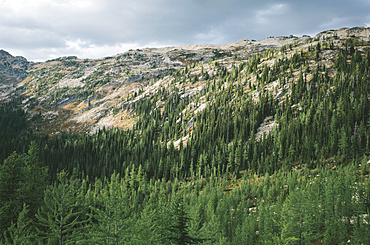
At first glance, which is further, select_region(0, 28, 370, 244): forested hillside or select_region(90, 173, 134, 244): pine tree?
select_region(0, 28, 370, 244): forested hillside

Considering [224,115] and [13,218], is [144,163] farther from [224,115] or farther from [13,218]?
[13,218]

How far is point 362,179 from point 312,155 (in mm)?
34410

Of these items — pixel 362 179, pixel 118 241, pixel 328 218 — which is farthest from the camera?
pixel 362 179

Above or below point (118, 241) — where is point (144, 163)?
below

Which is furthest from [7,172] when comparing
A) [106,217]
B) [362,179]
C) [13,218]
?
[362,179]

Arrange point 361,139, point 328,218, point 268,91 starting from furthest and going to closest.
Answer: point 268,91, point 361,139, point 328,218

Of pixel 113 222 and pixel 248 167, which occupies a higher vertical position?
pixel 113 222

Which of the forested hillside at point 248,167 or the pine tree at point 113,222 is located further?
the forested hillside at point 248,167

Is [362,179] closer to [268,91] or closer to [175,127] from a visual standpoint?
[268,91]

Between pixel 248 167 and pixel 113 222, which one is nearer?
pixel 113 222

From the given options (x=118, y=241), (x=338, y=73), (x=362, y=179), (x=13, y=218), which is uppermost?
(x=338, y=73)

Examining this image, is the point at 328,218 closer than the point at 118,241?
No

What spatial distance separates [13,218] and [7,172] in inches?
238

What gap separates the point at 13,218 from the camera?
23.5 m
